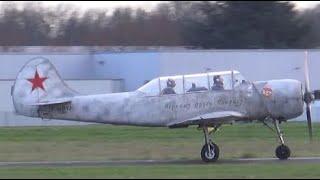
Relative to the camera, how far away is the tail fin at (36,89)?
23.3 meters

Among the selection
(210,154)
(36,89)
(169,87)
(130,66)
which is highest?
(130,66)

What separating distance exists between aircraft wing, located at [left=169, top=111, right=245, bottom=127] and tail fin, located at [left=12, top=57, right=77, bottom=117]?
11.8 ft

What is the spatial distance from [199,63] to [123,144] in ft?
91.5

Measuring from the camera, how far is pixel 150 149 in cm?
2694

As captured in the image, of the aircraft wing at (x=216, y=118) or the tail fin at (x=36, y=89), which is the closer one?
the aircraft wing at (x=216, y=118)

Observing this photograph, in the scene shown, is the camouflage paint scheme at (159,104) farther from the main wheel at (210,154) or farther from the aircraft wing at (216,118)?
the main wheel at (210,154)

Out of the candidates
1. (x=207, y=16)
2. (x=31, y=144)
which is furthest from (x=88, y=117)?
(x=207, y=16)

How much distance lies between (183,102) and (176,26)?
70.8 m

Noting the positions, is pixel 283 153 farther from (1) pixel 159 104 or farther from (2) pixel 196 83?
(1) pixel 159 104

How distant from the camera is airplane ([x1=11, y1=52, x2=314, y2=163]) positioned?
22453 mm

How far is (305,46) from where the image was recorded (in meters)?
70.4

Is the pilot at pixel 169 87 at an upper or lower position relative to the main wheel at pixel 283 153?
upper

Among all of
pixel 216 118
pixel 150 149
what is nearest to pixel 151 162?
pixel 216 118

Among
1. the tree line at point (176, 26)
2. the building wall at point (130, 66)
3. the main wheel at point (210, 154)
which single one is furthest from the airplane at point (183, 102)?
the tree line at point (176, 26)
